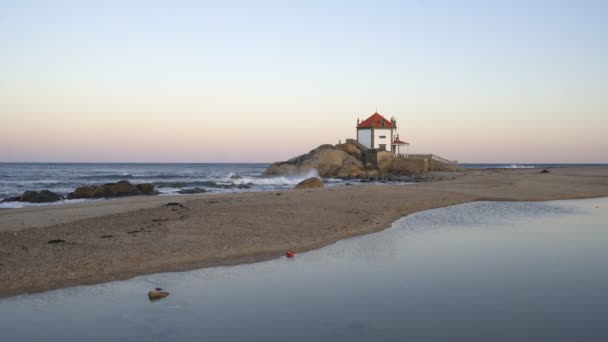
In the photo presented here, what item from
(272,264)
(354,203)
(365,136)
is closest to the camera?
(272,264)

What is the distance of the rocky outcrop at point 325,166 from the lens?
5984 cm

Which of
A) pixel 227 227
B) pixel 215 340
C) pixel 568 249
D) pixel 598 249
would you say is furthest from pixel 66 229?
pixel 598 249

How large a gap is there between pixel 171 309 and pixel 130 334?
1.09 meters

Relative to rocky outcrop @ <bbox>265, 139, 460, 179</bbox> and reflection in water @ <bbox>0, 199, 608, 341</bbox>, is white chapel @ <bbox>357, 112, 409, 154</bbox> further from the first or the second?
reflection in water @ <bbox>0, 199, 608, 341</bbox>

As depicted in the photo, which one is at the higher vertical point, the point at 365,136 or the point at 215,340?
the point at 365,136

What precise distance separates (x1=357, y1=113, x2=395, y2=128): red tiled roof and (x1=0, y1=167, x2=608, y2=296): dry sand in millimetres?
44030

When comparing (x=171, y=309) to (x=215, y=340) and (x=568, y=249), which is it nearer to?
(x=215, y=340)

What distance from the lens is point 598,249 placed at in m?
13.2

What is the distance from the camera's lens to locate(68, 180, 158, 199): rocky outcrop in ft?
95.4

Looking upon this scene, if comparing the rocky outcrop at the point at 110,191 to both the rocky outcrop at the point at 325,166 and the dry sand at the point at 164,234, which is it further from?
the rocky outcrop at the point at 325,166

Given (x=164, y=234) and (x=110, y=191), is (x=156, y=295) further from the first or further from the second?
(x=110, y=191)

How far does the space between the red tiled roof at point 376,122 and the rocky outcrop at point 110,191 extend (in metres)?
40.9

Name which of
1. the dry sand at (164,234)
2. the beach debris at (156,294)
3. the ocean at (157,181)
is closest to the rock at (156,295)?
the beach debris at (156,294)

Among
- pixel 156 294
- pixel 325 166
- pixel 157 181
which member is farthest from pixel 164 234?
pixel 325 166
